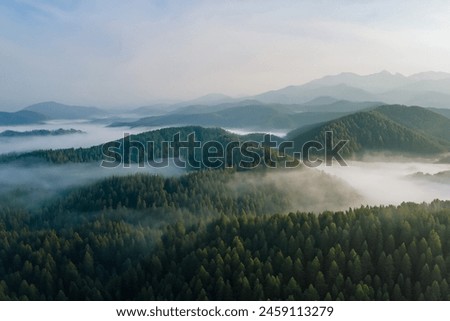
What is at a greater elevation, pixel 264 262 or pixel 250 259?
pixel 250 259

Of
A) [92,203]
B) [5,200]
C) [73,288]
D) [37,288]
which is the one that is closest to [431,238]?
[73,288]

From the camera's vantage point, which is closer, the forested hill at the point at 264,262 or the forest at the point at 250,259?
the forested hill at the point at 264,262

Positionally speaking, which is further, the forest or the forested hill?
the forest

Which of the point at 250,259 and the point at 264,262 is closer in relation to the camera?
the point at 250,259

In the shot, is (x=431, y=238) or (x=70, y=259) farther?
(x=70, y=259)

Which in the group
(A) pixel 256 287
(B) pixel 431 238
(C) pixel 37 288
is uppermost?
(B) pixel 431 238
